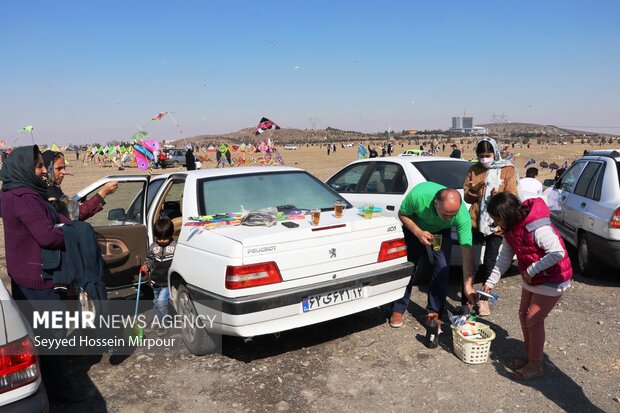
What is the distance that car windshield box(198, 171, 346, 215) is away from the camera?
4.61 m

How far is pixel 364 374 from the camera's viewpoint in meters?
3.89

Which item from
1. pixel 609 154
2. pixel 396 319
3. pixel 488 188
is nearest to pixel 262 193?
pixel 396 319

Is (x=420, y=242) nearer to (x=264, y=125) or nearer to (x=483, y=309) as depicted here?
(x=483, y=309)

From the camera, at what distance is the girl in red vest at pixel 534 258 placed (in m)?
3.38

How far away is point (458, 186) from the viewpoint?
243 inches

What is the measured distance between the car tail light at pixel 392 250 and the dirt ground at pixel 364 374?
82 cm

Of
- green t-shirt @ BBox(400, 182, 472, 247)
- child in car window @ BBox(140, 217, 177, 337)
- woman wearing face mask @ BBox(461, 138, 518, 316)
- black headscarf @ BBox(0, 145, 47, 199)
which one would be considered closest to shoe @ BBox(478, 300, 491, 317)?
woman wearing face mask @ BBox(461, 138, 518, 316)

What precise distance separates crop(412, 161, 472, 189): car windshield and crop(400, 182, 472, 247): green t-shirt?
1.74m

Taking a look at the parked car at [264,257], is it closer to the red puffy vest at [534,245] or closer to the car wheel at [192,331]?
the car wheel at [192,331]

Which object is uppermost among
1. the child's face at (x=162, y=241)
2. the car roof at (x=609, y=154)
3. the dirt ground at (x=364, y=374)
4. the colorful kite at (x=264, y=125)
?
the colorful kite at (x=264, y=125)

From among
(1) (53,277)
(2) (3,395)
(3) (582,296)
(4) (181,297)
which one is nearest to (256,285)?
(4) (181,297)

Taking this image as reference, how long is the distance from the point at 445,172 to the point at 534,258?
306 cm

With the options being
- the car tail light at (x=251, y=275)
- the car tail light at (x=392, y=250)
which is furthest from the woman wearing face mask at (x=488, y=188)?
the car tail light at (x=251, y=275)

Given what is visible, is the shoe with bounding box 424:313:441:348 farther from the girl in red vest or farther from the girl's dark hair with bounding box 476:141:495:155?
the girl's dark hair with bounding box 476:141:495:155
